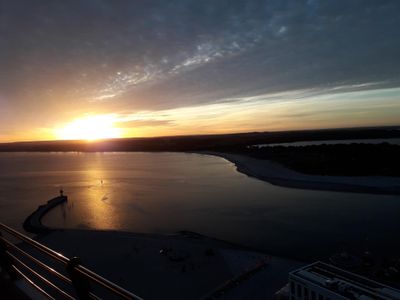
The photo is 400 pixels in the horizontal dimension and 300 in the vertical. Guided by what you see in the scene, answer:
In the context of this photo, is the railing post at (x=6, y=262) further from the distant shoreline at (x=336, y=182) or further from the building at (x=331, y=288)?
the distant shoreline at (x=336, y=182)

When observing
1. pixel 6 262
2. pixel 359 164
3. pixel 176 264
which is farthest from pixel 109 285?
pixel 359 164

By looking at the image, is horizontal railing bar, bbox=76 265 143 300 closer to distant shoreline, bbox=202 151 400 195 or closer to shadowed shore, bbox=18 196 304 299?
shadowed shore, bbox=18 196 304 299

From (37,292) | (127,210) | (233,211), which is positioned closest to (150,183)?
(127,210)

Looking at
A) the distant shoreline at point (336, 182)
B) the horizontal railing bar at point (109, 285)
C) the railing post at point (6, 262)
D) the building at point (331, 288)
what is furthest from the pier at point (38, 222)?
the distant shoreline at point (336, 182)

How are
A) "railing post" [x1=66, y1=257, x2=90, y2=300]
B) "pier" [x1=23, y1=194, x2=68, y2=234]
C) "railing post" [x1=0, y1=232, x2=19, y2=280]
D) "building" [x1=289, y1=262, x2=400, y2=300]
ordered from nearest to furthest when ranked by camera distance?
"railing post" [x1=66, y1=257, x2=90, y2=300] < "railing post" [x1=0, y1=232, x2=19, y2=280] < "building" [x1=289, y1=262, x2=400, y2=300] < "pier" [x1=23, y1=194, x2=68, y2=234]

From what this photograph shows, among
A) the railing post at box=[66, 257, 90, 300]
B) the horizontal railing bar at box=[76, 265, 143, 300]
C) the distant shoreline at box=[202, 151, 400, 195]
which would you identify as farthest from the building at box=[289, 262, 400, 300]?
the distant shoreline at box=[202, 151, 400, 195]

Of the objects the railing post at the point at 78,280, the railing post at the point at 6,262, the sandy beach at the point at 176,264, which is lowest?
the sandy beach at the point at 176,264

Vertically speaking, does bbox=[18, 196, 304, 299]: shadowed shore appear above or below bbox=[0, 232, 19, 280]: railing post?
below
